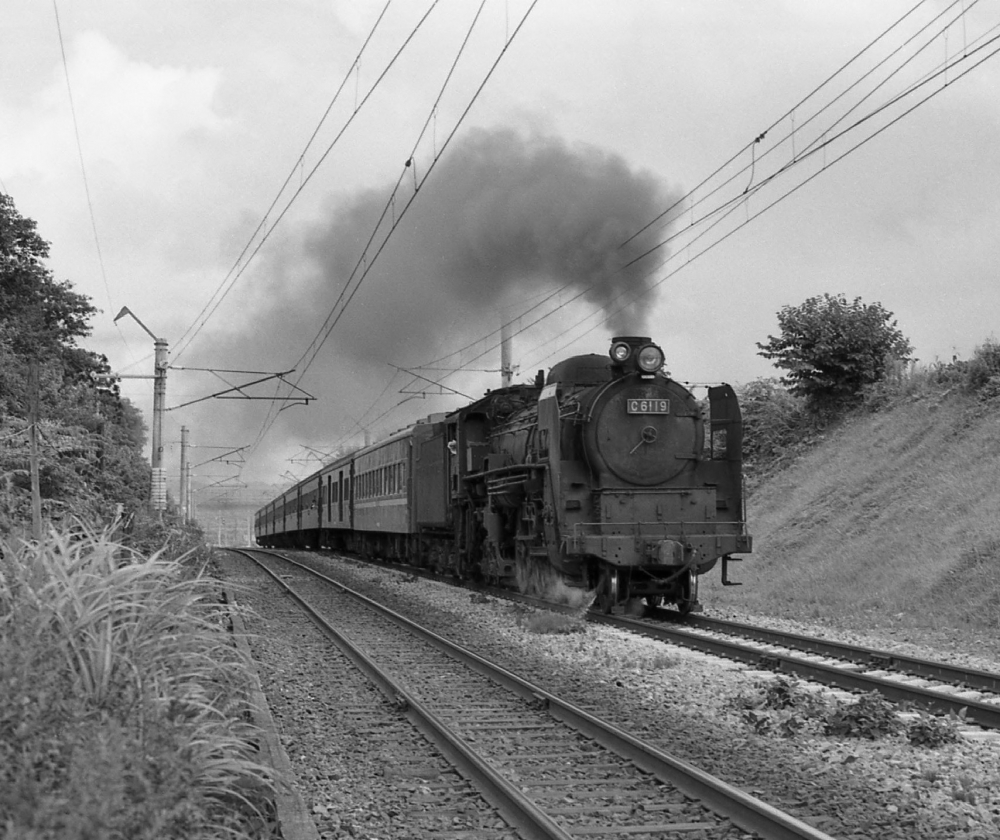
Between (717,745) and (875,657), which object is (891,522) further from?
(717,745)

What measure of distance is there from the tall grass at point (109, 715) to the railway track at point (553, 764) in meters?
1.30

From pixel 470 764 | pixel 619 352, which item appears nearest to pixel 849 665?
pixel 470 764

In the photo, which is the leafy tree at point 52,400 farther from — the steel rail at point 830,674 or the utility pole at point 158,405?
the steel rail at point 830,674

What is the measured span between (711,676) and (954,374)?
1791 centimetres

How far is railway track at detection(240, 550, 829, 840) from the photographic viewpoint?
5.27 m

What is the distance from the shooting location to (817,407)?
29.0m

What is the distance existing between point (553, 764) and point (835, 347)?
22443 mm

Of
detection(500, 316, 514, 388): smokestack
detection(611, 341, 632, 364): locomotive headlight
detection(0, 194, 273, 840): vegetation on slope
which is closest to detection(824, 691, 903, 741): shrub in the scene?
detection(0, 194, 273, 840): vegetation on slope

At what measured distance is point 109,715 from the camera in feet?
14.8

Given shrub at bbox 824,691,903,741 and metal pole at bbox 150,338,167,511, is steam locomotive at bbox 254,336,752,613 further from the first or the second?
metal pole at bbox 150,338,167,511

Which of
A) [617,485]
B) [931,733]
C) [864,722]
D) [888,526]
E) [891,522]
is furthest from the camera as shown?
[891,522]

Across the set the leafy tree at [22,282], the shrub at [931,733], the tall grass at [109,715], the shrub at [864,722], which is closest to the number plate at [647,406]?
the shrub at [864,722]

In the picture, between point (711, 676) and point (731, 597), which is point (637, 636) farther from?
point (731, 597)

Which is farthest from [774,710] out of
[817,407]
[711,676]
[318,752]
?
[817,407]
